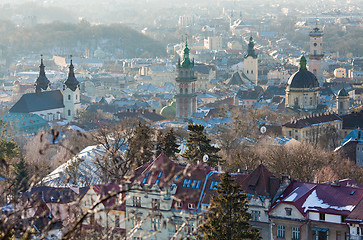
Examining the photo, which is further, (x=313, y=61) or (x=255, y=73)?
(x=255, y=73)

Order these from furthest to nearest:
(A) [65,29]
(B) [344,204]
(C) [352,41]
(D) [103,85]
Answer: (A) [65,29], (C) [352,41], (D) [103,85], (B) [344,204]

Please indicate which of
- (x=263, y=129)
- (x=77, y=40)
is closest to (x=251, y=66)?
(x=263, y=129)

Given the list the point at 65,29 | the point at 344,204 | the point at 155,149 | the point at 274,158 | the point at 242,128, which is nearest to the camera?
the point at 344,204

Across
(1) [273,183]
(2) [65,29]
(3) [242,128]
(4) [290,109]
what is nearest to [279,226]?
(1) [273,183]

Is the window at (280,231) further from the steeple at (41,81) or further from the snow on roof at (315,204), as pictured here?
the steeple at (41,81)

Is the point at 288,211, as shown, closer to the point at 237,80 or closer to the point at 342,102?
the point at 342,102

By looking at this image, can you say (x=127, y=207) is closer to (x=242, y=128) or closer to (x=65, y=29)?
(x=242, y=128)

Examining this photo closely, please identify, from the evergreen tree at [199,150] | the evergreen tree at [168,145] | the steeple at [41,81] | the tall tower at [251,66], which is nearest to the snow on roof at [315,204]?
the evergreen tree at [199,150]
